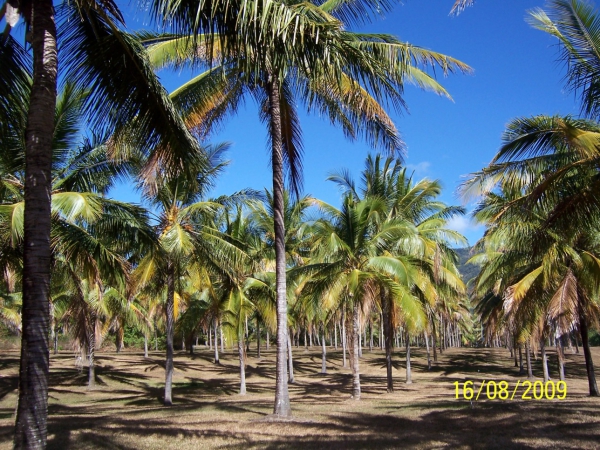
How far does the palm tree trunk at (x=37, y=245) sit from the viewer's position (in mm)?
4965

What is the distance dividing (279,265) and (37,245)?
7021 millimetres

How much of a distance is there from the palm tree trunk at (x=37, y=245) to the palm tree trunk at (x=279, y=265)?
6.27 m

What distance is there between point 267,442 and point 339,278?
8103 millimetres

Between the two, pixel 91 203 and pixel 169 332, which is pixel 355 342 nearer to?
pixel 169 332

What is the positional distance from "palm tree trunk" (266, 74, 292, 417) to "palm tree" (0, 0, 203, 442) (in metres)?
4.57

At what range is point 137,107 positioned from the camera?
23.1 ft

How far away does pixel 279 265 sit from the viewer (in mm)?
11875

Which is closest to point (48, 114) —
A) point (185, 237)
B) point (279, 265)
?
point (279, 265)

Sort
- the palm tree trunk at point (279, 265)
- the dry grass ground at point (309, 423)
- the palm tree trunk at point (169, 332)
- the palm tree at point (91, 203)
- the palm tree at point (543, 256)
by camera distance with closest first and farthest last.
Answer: the dry grass ground at point (309, 423)
the palm tree at point (91, 203)
the palm tree at point (543, 256)
the palm tree trunk at point (279, 265)
the palm tree trunk at point (169, 332)

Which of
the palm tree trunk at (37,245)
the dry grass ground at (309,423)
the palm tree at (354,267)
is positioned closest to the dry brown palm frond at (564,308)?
the dry grass ground at (309,423)

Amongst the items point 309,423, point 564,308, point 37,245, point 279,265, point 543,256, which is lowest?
point 309,423

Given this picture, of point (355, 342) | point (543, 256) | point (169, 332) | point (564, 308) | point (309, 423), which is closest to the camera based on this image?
point (309, 423)

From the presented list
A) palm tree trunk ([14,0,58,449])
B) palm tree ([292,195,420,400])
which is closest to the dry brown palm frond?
palm tree ([292,195,420,400])

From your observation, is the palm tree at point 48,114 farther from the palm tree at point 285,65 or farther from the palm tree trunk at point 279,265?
the palm tree trunk at point 279,265
